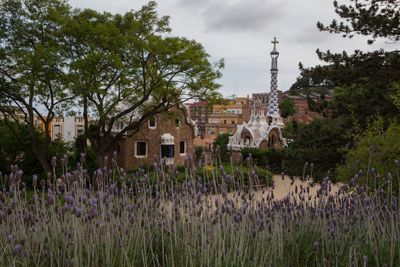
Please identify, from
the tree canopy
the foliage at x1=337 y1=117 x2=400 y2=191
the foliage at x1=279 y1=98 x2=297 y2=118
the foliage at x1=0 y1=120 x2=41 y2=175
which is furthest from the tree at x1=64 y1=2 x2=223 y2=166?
the foliage at x1=279 y1=98 x2=297 y2=118

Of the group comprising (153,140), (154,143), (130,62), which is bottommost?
(154,143)

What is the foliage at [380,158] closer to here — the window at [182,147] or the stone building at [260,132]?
the window at [182,147]

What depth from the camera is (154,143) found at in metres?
23.8

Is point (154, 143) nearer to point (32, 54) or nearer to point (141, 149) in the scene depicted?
point (141, 149)

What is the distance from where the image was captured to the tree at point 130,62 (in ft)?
50.8

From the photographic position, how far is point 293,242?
4.27 metres

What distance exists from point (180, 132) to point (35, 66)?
12.4 metres

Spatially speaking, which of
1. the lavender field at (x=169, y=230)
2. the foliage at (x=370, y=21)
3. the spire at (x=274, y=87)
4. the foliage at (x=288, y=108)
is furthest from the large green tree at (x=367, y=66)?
the foliage at (x=288, y=108)

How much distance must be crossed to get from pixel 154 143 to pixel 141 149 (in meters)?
1.01

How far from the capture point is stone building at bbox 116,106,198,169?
22.6 meters

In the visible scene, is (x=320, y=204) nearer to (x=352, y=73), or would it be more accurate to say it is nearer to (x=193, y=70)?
(x=352, y=73)

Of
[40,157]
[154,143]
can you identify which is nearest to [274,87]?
[154,143]

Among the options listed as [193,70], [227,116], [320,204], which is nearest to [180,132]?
[193,70]

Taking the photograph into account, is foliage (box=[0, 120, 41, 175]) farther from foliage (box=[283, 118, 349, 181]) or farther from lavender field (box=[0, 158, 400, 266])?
lavender field (box=[0, 158, 400, 266])
